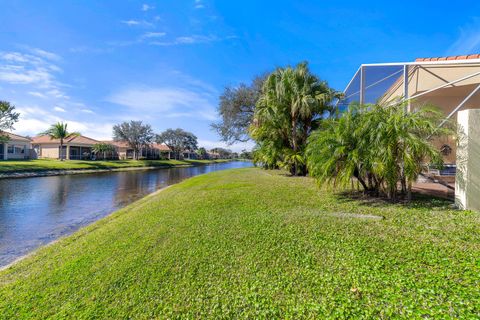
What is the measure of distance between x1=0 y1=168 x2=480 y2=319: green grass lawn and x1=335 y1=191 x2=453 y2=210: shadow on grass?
20 centimetres

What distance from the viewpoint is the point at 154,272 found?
3805 millimetres

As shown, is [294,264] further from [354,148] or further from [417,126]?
[417,126]

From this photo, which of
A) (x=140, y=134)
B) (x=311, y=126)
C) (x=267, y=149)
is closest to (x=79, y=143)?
(x=140, y=134)

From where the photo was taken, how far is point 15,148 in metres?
39.5

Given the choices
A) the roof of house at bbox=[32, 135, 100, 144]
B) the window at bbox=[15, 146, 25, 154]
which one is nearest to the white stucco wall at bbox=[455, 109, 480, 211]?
the roof of house at bbox=[32, 135, 100, 144]

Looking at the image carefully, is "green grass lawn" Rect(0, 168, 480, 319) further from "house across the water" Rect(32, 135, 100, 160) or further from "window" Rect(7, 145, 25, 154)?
"house across the water" Rect(32, 135, 100, 160)

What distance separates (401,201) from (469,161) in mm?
1954

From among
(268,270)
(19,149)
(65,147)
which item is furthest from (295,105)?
(19,149)

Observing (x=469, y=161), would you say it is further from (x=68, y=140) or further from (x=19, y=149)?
(x=19, y=149)

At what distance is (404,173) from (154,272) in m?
6.68

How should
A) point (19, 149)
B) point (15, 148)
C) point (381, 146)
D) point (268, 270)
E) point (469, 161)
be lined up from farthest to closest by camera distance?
point (19, 149), point (15, 148), point (381, 146), point (469, 161), point (268, 270)

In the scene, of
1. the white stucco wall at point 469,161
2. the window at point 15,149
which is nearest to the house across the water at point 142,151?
the window at point 15,149

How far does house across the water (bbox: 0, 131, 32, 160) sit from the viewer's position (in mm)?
36750

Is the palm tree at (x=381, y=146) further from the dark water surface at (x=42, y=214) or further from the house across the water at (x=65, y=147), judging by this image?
the house across the water at (x=65, y=147)
